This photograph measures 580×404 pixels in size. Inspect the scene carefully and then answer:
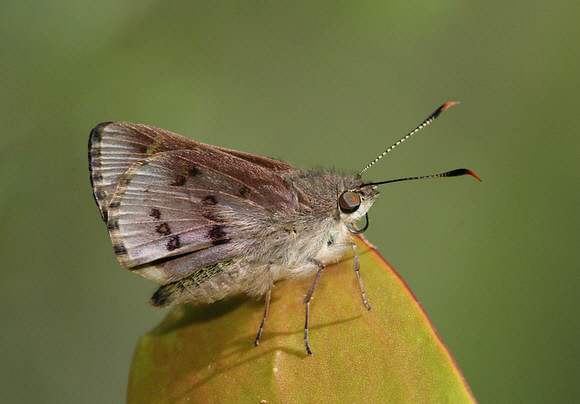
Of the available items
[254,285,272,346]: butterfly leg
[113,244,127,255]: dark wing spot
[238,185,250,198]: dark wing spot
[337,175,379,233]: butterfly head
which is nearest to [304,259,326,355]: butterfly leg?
[254,285,272,346]: butterfly leg

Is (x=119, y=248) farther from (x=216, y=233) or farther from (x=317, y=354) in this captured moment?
(x=317, y=354)

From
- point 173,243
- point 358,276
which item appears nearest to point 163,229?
point 173,243

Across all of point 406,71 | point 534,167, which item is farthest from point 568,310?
point 406,71

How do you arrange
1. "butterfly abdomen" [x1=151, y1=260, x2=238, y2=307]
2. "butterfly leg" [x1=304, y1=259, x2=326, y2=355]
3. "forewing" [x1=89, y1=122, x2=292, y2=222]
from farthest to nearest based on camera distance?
"forewing" [x1=89, y1=122, x2=292, y2=222]
"butterfly abdomen" [x1=151, y1=260, x2=238, y2=307]
"butterfly leg" [x1=304, y1=259, x2=326, y2=355]

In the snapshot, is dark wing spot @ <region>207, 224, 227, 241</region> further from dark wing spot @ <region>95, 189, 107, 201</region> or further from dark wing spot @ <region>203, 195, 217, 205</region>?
dark wing spot @ <region>95, 189, 107, 201</region>

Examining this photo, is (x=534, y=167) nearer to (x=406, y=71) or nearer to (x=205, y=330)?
(x=406, y=71)

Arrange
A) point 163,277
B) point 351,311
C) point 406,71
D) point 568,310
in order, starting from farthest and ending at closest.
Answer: point 406,71
point 568,310
point 163,277
point 351,311

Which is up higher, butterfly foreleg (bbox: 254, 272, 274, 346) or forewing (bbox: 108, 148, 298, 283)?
forewing (bbox: 108, 148, 298, 283)
